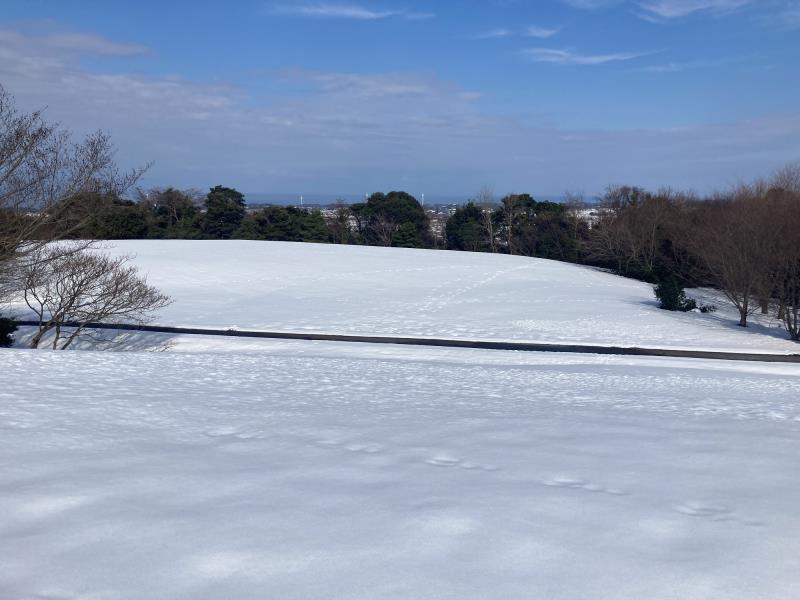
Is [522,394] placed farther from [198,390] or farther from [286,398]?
[198,390]

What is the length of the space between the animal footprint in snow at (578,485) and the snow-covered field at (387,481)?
22 mm

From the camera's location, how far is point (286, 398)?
8.73 m

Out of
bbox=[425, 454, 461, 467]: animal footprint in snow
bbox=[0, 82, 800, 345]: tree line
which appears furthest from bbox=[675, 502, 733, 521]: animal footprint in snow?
bbox=[0, 82, 800, 345]: tree line

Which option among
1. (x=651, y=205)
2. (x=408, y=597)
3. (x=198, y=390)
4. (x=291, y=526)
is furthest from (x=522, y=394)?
(x=651, y=205)

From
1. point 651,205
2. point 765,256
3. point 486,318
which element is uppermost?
point 651,205

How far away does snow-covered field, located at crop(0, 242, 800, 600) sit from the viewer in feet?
12.1

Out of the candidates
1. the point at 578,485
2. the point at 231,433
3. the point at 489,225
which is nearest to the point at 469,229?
the point at 489,225

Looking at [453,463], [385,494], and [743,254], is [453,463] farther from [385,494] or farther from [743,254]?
[743,254]

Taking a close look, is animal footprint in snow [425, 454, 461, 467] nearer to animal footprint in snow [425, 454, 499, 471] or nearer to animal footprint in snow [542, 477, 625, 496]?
animal footprint in snow [425, 454, 499, 471]

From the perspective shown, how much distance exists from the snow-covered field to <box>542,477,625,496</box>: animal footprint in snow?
2 cm

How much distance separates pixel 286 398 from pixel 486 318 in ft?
52.5

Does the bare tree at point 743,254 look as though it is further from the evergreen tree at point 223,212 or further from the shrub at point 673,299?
the evergreen tree at point 223,212

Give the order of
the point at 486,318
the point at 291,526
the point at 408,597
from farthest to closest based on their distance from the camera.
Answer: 1. the point at 486,318
2. the point at 291,526
3. the point at 408,597

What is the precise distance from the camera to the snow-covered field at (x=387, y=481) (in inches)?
145
